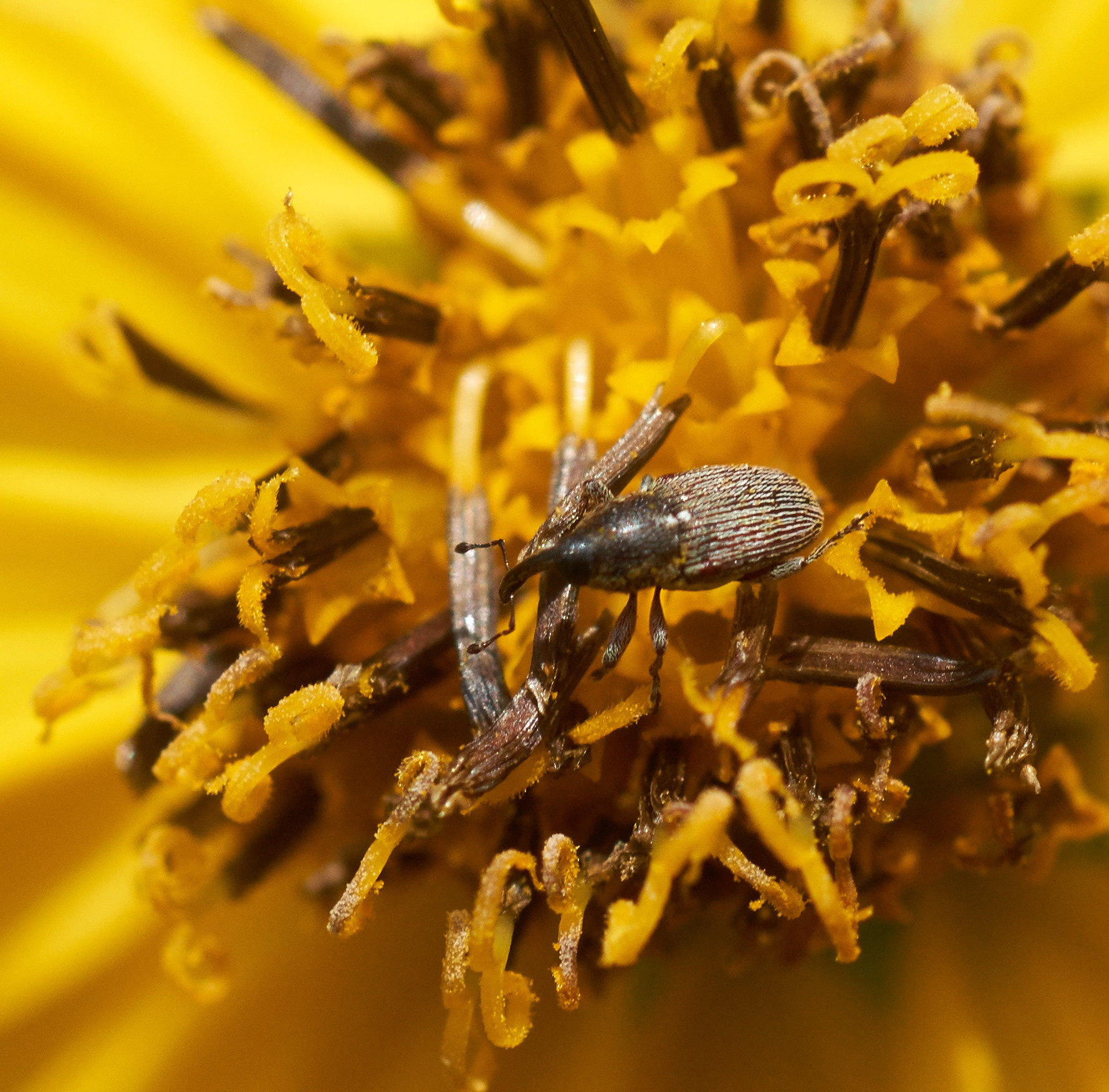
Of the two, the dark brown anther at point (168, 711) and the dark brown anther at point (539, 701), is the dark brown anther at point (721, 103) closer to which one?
the dark brown anther at point (539, 701)

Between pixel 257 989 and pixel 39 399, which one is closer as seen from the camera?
pixel 257 989

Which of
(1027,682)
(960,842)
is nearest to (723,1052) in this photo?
(960,842)

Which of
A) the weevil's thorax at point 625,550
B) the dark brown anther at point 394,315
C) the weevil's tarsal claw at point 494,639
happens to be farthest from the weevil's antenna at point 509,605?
the dark brown anther at point 394,315

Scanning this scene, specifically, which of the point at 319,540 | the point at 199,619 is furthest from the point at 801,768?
the point at 199,619

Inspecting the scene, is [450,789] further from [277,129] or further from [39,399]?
[277,129]

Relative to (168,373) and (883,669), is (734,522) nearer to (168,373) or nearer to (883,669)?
(883,669)

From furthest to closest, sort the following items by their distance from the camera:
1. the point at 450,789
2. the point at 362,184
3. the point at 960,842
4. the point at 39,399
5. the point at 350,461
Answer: the point at 362,184
the point at 39,399
the point at 350,461
the point at 960,842
the point at 450,789
